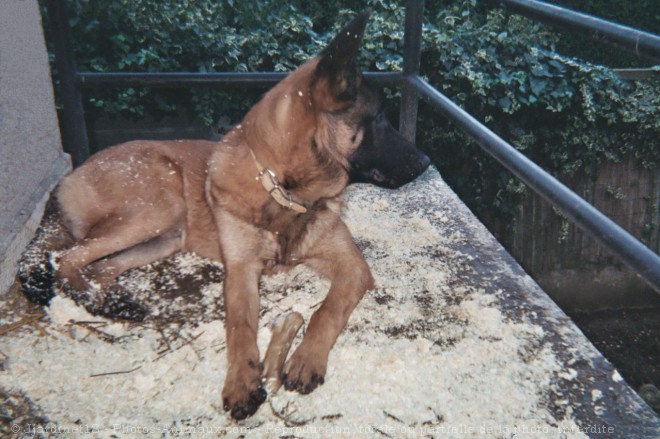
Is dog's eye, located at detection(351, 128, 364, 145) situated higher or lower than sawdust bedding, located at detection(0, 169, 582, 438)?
higher

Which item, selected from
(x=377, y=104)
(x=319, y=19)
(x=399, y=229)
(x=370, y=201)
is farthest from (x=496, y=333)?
(x=319, y=19)

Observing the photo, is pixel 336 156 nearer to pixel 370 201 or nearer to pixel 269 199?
pixel 269 199

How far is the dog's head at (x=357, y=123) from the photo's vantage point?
1979 mm

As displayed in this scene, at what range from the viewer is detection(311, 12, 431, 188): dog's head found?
1.98 metres

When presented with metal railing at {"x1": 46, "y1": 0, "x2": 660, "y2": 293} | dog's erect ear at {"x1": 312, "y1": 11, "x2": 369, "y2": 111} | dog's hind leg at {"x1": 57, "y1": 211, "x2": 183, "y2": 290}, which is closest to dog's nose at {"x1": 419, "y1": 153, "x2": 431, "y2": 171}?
metal railing at {"x1": 46, "y1": 0, "x2": 660, "y2": 293}

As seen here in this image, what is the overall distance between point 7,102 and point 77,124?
0.85 meters

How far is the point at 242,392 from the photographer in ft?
5.30

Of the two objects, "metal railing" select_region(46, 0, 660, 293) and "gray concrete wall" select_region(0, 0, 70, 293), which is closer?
"metal railing" select_region(46, 0, 660, 293)

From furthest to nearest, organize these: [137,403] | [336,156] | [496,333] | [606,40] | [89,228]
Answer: [89,228] < [336,156] < [496,333] < [137,403] < [606,40]

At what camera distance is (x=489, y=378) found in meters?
1.68

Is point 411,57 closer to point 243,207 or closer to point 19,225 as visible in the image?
point 243,207

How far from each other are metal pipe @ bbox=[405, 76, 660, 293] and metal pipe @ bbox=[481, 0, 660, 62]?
393 millimetres

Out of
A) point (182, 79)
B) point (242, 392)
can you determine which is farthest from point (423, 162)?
point (182, 79)

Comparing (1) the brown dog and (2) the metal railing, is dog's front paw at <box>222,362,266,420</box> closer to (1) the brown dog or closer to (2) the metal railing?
(1) the brown dog
